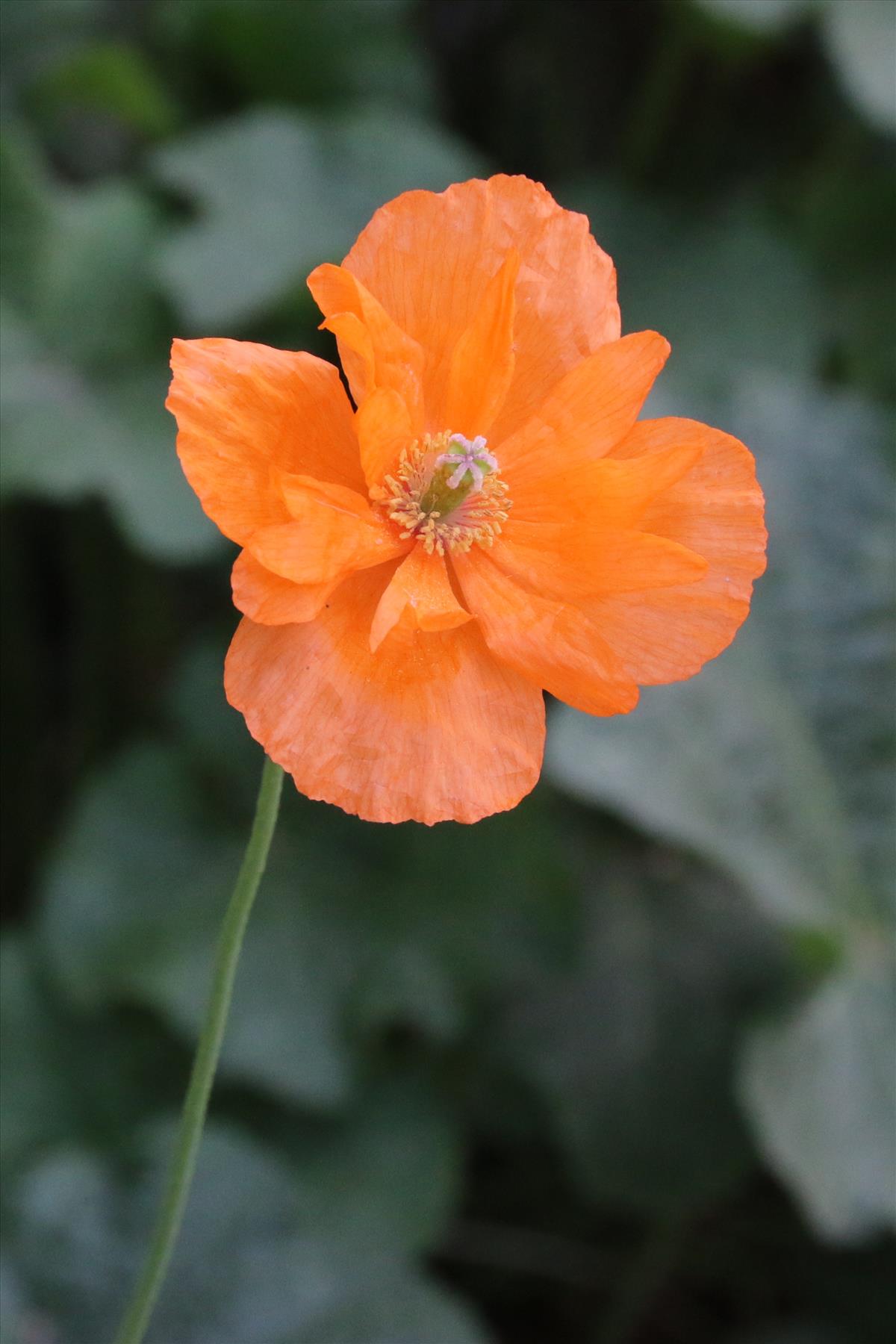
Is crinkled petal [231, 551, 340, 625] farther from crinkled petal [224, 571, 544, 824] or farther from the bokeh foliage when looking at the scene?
the bokeh foliage

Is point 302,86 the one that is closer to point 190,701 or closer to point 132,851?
point 190,701

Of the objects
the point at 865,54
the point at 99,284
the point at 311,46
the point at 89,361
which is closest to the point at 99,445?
the point at 89,361

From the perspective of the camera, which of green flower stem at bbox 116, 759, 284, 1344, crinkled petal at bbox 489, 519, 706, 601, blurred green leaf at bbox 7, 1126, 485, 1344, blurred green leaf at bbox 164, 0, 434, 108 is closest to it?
green flower stem at bbox 116, 759, 284, 1344

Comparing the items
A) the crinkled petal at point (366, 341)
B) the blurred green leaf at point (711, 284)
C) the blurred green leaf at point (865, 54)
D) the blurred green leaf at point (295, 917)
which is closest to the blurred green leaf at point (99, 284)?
the blurred green leaf at point (295, 917)

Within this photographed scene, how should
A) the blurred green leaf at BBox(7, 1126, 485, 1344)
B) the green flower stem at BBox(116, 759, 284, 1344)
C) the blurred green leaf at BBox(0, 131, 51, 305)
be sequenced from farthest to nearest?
the blurred green leaf at BBox(0, 131, 51, 305) < the blurred green leaf at BBox(7, 1126, 485, 1344) < the green flower stem at BBox(116, 759, 284, 1344)

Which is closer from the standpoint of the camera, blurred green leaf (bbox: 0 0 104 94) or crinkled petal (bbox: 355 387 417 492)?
crinkled petal (bbox: 355 387 417 492)

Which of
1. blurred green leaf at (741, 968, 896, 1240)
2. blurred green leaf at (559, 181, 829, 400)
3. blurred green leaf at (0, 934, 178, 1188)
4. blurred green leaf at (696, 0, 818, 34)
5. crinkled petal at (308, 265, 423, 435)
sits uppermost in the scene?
blurred green leaf at (696, 0, 818, 34)

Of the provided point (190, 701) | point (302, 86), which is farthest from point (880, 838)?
point (302, 86)

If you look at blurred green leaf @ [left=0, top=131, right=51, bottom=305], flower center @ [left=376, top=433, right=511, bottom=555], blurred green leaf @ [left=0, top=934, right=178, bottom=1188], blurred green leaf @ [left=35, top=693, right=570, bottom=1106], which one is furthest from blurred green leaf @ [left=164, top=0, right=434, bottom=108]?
flower center @ [left=376, top=433, right=511, bottom=555]
